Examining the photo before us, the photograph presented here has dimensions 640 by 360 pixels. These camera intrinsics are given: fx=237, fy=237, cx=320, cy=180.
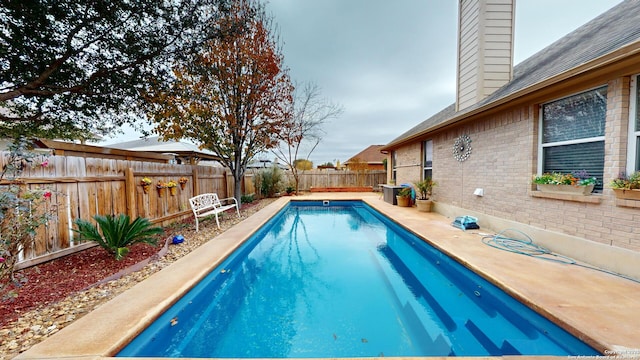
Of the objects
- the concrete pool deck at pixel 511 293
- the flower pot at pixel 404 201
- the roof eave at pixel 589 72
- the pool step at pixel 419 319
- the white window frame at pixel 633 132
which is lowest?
the pool step at pixel 419 319

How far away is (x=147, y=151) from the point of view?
8117mm

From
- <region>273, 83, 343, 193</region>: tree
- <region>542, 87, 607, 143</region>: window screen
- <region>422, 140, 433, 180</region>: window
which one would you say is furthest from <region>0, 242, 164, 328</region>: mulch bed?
<region>273, 83, 343, 193</region>: tree

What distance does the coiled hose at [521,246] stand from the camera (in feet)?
11.9

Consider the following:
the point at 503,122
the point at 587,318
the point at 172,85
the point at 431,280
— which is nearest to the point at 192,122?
the point at 172,85

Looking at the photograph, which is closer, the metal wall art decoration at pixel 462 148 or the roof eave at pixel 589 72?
the roof eave at pixel 589 72

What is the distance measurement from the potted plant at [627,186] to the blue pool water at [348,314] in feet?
6.59

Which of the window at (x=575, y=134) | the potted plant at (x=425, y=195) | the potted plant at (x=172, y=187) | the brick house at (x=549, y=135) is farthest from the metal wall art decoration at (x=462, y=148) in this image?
the potted plant at (x=172, y=187)

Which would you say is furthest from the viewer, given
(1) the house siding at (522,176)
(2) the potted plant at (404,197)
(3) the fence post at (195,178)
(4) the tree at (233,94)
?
(2) the potted plant at (404,197)

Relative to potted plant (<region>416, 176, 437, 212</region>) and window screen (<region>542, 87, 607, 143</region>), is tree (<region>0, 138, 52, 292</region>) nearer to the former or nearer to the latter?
window screen (<region>542, 87, 607, 143</region>)

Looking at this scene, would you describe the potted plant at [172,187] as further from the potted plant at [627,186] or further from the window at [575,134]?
the potted plant at [627,186]

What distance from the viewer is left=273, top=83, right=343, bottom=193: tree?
14.7 m

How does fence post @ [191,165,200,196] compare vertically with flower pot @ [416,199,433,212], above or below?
above

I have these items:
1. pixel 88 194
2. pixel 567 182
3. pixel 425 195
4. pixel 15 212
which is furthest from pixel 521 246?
pixel 88 194

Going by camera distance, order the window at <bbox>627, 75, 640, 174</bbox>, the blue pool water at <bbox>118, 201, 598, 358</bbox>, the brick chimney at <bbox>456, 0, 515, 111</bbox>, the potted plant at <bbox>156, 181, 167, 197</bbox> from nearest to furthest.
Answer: the blue pool water at <bbox>118, 201, 598, 358</bbox> < the window at <bbox>627, 75, 640, 174</bbox> < the potted plant at <bbox>156, 181, 167, 197</bbox> < the brick chimney at <bbox>456, 0, 515, 111</bbox>
